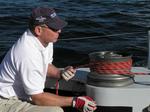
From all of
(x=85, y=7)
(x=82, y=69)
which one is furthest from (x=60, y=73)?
(x=85, y=7)

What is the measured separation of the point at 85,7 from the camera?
1747cm

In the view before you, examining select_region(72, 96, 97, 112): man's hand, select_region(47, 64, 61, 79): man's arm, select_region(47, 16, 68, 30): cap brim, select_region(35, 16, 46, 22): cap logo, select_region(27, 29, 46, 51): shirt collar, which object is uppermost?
select_region(35, 16, 46, 22): cap logo

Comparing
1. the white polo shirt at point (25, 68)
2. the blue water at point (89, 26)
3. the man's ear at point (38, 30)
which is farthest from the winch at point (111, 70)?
the blue water at point (89, 26)

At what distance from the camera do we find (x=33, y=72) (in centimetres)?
376

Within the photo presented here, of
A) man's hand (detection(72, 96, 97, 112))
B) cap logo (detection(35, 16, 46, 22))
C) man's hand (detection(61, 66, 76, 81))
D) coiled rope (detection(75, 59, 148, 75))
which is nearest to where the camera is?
cap logo (detection(35, 16, 46, 22))

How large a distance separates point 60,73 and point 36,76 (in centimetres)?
60

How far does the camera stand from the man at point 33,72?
12.3 ft

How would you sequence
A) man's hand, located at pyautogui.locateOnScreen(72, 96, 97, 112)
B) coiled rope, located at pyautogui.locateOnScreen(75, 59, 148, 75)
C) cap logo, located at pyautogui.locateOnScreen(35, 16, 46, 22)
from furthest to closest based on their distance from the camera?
1. coiled rope, located at pyautogui.locateOnScreen(75, 59, 148, 75)
2. man's hand, located at pyautogui.locateOnScreen(72, 96, 97, 112)
3. cap logo, located at pyautogui.locateOnScreen(35, 16, 46, 22)

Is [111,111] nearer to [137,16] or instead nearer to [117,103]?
[117,103]

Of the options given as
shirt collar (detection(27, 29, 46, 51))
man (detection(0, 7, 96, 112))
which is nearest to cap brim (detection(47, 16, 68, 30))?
man (detection(0, 7, 96, 112))

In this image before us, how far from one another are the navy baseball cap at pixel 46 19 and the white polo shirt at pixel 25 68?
136 mm

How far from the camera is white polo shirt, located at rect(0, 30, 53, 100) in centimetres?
376

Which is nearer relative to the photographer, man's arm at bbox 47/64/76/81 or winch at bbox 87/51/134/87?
winch at bbox 87/51/134/87

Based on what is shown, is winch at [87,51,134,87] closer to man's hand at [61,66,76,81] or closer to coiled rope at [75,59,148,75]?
coiled rope at [75,59,148,75]
